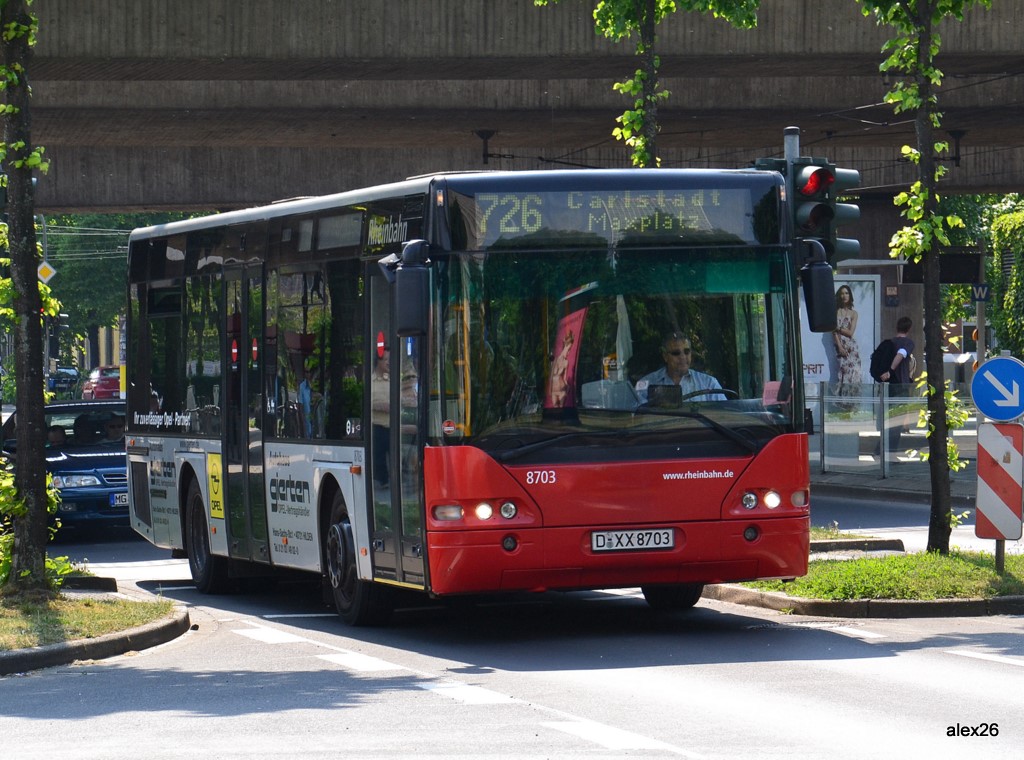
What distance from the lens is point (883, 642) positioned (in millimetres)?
12297

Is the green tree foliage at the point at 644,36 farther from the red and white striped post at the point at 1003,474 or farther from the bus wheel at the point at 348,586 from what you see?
the bus wheel at the point at 348,586

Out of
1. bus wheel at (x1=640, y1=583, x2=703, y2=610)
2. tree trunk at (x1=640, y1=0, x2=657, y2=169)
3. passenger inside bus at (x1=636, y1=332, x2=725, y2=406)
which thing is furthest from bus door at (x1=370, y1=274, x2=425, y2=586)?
tree trunk at (x1=640, y1=0, x2=657, y2=169)

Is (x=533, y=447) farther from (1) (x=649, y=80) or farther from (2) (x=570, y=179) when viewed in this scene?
(1) (x=649, y=80)

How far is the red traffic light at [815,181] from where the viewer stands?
14.4 m

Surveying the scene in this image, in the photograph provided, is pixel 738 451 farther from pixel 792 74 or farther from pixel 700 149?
pixel 700 149

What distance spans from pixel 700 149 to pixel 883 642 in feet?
83.2

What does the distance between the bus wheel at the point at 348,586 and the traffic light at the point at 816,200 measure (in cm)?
384

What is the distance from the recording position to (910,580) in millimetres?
14211

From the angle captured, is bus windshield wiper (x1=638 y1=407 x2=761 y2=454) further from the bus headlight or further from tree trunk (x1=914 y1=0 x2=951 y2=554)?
tree trunk (x1=914 y1=0 x2=951 y2=554)

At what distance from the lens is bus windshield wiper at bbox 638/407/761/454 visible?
40.2 ft

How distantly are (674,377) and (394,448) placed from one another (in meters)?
1.83

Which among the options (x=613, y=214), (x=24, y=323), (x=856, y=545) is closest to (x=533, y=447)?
(x=613, y=214)

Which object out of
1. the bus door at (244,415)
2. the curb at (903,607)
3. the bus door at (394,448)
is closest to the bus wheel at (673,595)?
the curb at (903,607)

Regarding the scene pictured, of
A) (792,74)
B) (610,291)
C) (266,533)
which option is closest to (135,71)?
(792,74)
